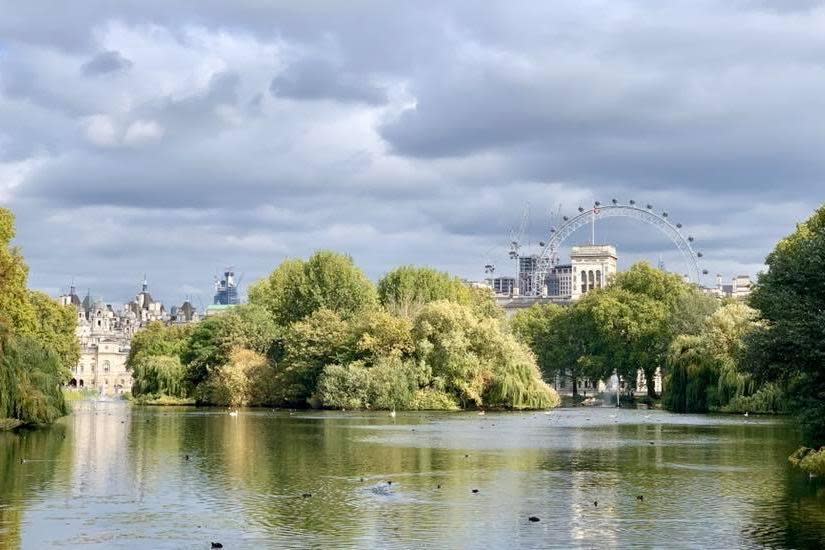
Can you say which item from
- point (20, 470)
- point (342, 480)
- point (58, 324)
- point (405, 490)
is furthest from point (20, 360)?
point (58, 324)

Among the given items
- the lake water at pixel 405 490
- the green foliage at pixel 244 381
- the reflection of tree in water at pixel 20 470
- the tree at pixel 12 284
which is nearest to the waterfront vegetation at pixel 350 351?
the green foliage at pixel 244 381

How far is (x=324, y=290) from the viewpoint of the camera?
109 metres

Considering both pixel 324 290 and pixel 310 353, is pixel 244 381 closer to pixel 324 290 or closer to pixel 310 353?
pixel 310 353

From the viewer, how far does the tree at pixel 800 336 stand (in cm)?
3769

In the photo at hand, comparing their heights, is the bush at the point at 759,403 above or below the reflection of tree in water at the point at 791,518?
above

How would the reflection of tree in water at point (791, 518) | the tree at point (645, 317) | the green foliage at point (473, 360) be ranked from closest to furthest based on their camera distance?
the reflection of tree in water at point (791, 518) → the green foliage at point (473, 360) → the tree at point (645, 317)

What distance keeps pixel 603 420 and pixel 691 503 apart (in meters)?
44.7

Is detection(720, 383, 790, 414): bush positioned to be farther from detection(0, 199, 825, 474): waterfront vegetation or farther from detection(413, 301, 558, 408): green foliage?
detection(413, 301, 558, 408): green foliage

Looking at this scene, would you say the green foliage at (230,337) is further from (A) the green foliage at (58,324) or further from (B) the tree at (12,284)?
(B) the tree at (12,284)

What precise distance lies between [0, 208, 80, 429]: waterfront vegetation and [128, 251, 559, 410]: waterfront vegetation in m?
25.5

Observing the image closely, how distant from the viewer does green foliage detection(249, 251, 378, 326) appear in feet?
354

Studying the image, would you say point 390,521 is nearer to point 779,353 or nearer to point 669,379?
point 779,353

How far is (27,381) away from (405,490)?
90.9ft

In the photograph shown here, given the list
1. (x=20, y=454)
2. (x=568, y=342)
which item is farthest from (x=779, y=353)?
(x=568, y=342)
